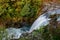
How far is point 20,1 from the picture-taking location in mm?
8711

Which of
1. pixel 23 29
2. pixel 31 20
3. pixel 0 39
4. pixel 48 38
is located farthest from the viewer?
pixel 31 20

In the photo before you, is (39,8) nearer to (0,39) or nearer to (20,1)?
(20,1)

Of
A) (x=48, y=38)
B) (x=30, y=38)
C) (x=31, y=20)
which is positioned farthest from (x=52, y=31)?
(x=31, y=20)

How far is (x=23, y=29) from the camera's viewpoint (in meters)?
7.74

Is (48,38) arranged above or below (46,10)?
below

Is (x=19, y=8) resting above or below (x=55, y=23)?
above

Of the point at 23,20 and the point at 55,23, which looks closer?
the point at 55,23

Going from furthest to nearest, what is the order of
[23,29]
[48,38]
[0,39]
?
[23,29] < [0,39] < [48,38]

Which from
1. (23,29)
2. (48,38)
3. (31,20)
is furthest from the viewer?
(31,20)

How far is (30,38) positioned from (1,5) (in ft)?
9.43

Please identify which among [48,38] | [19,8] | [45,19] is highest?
[19,8]

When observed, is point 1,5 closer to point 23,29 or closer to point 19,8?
point 19,8

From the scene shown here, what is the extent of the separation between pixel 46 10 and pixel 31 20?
745 millimetres

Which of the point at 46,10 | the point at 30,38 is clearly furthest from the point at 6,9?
the point at 30,38
